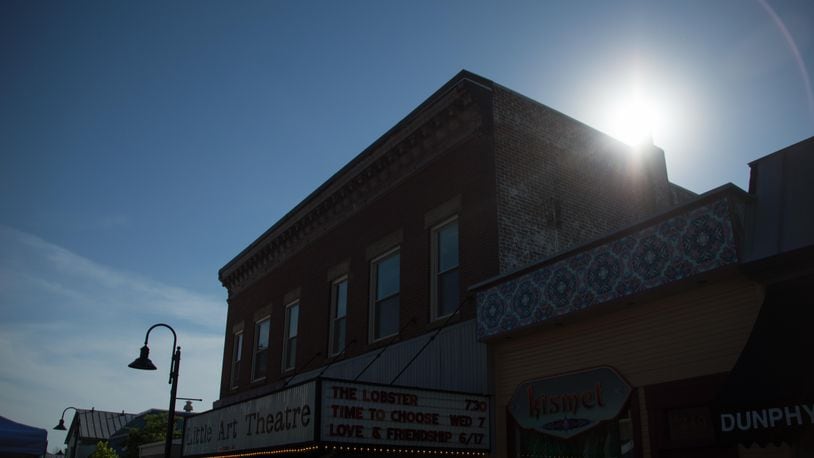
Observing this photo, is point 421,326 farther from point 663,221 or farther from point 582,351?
point 663,221

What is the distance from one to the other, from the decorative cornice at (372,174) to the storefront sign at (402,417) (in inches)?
233

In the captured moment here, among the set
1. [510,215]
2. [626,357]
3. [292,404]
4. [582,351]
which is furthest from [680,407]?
[292,404]

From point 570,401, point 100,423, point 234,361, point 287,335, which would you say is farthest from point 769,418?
point 100,423

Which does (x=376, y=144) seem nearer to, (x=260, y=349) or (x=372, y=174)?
(x=372, y=174)

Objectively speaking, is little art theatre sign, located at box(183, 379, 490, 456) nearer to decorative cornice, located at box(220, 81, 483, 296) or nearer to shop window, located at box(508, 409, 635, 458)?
shop window, located at box(508, 409, 635, 458)

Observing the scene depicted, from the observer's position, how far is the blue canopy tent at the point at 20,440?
12.1 metres

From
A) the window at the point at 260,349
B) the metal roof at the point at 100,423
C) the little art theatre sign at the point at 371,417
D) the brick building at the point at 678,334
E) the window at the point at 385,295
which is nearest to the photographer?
the brick building at the point at 678,334

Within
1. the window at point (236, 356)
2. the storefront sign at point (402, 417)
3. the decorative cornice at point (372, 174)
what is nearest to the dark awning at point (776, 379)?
the storefront sign at point (402, 417)

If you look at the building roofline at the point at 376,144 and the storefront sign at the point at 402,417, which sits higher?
the building roofline at the point at 376,144

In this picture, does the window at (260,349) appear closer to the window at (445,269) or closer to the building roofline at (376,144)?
the building roofline at (376,144)

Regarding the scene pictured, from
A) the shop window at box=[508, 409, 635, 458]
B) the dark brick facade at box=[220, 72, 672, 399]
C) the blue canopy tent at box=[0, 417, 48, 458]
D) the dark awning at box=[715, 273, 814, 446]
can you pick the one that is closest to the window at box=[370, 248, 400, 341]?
the dark brick facade at box=[220, 72, 672, 399]

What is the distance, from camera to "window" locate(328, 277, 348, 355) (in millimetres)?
19281

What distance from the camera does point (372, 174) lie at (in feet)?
61.0

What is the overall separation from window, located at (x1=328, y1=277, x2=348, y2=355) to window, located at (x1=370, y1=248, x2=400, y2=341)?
57.7 inches
